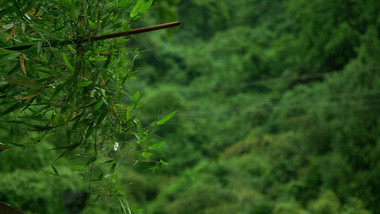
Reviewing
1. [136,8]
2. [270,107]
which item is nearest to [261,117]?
[270,107]

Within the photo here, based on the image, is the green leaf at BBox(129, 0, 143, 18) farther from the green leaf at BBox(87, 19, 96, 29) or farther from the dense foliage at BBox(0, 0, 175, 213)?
the green leaf at BBox(87, 19, 96, 29)

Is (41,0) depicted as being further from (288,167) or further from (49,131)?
(288,167)

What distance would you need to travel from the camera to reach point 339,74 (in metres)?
11.8

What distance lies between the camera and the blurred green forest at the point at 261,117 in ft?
33.8

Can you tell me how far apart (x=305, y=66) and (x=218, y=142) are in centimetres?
361

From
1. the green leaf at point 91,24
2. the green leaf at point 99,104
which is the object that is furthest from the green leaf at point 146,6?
the green leaf at point 99,104

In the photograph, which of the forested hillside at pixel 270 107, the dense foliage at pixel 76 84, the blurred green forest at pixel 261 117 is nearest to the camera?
the dense foliage at pixel 76 84

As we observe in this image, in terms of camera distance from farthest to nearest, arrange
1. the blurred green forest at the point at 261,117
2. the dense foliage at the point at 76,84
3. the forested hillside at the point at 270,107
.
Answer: the forested hillside at the point at 270,107 < the blurred green forest at the point at 261,117 < the dense foliage at the point at 76,84

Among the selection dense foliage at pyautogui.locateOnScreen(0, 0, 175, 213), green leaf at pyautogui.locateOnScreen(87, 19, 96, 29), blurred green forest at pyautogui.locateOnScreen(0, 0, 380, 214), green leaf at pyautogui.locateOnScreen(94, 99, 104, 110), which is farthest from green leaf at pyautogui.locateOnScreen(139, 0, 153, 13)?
blurred green forest at pyautogui.locateOnScreen(0, 0, 380, 214)

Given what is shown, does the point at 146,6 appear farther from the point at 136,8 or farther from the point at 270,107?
the point at 270,107

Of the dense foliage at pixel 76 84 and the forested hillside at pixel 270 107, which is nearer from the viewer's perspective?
the dense foliage at pixel 76 84

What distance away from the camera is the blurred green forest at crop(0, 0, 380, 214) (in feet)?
33.8

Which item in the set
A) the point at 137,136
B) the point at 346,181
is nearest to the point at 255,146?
the point at 346,181

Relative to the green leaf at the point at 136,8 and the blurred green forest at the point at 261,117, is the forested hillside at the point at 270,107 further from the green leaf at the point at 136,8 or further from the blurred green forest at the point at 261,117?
the green leaf at the point at 136,8
